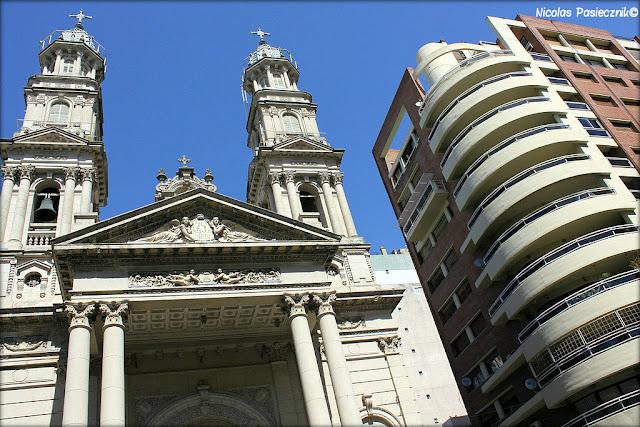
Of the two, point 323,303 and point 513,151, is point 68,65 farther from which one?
point 513,151

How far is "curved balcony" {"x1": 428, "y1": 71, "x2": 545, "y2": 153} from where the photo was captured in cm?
3931

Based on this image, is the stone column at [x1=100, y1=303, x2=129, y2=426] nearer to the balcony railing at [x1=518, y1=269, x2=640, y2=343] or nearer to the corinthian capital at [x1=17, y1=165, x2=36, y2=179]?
the corinthian capital at [x1=17, y1=165, x2=36, y2=179]

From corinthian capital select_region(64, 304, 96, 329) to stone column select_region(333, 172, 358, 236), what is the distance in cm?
1691

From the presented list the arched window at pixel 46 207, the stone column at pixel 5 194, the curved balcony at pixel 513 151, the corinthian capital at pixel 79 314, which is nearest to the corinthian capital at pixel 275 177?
the curved balcony at pixel 513 151

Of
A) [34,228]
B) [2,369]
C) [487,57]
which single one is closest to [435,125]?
[487,57]

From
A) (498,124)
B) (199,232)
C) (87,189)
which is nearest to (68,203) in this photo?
(87,189)

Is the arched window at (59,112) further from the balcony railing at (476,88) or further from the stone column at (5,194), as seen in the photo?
the balcony railing at (476,88)

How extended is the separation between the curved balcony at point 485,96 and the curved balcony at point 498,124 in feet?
3.84

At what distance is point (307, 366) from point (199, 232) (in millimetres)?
8090

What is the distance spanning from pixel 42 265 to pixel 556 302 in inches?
1043

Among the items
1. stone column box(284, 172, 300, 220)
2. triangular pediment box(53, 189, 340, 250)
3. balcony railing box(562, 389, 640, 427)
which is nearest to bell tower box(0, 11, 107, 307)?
triangular pediment box(53, 189, 340, 250)

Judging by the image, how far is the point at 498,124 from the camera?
37.3 meters

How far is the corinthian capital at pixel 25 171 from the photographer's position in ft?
117

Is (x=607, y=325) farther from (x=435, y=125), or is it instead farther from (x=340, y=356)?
(x=435, y=125)
